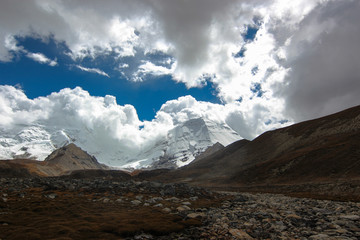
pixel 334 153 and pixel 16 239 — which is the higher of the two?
pixel 334 153

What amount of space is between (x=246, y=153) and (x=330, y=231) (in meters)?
158

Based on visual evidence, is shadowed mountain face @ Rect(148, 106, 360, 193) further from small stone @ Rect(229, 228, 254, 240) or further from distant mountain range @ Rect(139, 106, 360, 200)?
small stone @ Rect(229, 228, 254, 240)

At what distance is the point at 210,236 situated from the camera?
604 inches

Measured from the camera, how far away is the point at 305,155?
281ft

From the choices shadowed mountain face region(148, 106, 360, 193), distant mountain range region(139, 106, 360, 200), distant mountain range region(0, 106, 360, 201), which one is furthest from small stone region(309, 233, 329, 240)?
shadowed mountain face region(148, 106, 360, 193)

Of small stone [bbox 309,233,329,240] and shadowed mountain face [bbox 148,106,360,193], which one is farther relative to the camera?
shadowed mountain face [bbox 148,106,360,193]

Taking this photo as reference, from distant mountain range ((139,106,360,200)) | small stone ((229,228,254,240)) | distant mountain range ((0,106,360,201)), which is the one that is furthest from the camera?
distant mountain range ((139,106,360,200))

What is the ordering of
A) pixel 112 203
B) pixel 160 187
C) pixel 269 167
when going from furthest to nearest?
pixel 269 167 < pixel 160 187 < pixel 112 203

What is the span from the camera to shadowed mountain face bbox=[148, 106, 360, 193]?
65.1m

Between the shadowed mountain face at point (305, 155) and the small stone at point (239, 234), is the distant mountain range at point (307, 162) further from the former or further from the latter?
the small stone at point (239, 234)

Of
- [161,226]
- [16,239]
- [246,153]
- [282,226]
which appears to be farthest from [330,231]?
Result: [246,153]

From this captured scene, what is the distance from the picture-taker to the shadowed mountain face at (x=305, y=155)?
2564 inches

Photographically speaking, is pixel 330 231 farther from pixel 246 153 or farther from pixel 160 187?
pixel 246 153

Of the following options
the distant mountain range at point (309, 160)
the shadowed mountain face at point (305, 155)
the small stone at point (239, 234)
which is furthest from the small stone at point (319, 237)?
the shadowed mountain face at point (305, 155)
